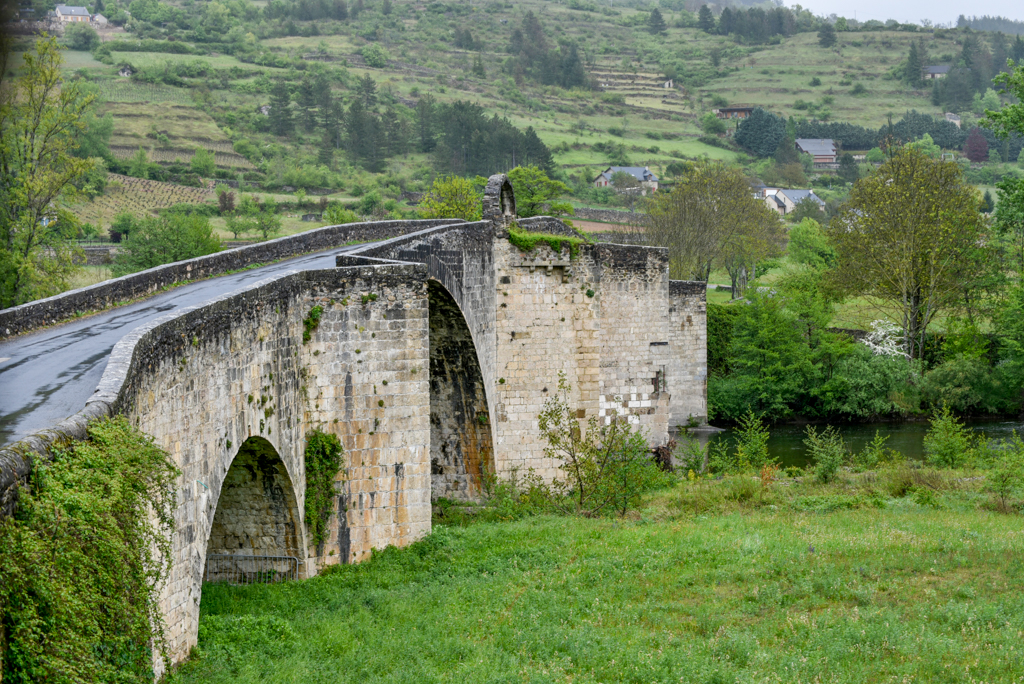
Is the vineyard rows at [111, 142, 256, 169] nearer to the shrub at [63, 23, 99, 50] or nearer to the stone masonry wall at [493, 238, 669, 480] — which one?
the shrub at [63, 23, 99, 50]

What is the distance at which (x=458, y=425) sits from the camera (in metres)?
21.8

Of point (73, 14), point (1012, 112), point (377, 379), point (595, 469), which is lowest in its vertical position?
point (595, 469)

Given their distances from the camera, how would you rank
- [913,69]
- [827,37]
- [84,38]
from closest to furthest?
1. [84,38]
2. [913,69]
3. [827,37]

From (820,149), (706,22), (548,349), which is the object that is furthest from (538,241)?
(706,22)

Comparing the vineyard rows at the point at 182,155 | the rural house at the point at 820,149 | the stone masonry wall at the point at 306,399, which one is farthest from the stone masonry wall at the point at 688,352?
the rural house at the point at 820,149

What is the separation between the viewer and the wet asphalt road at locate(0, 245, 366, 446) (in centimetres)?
800

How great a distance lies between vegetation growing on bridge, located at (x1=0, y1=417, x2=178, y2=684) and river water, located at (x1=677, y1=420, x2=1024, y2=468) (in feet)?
88.4

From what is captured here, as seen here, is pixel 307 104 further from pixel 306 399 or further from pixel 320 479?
pixel 320 479

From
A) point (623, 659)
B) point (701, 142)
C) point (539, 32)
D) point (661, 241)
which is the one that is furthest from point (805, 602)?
point (539, 32)

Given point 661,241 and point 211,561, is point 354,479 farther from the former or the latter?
point 661,241

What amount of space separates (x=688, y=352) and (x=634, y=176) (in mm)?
56169

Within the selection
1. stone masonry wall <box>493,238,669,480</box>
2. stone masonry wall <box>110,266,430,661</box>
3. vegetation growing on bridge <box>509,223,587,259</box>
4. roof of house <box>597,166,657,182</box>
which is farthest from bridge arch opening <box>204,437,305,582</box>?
roof of house <box>597,166,657,182</box>

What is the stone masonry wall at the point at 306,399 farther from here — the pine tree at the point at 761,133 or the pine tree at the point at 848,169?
the pine tree at the point at 761,133

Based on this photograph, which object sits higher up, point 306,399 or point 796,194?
point 306,399
